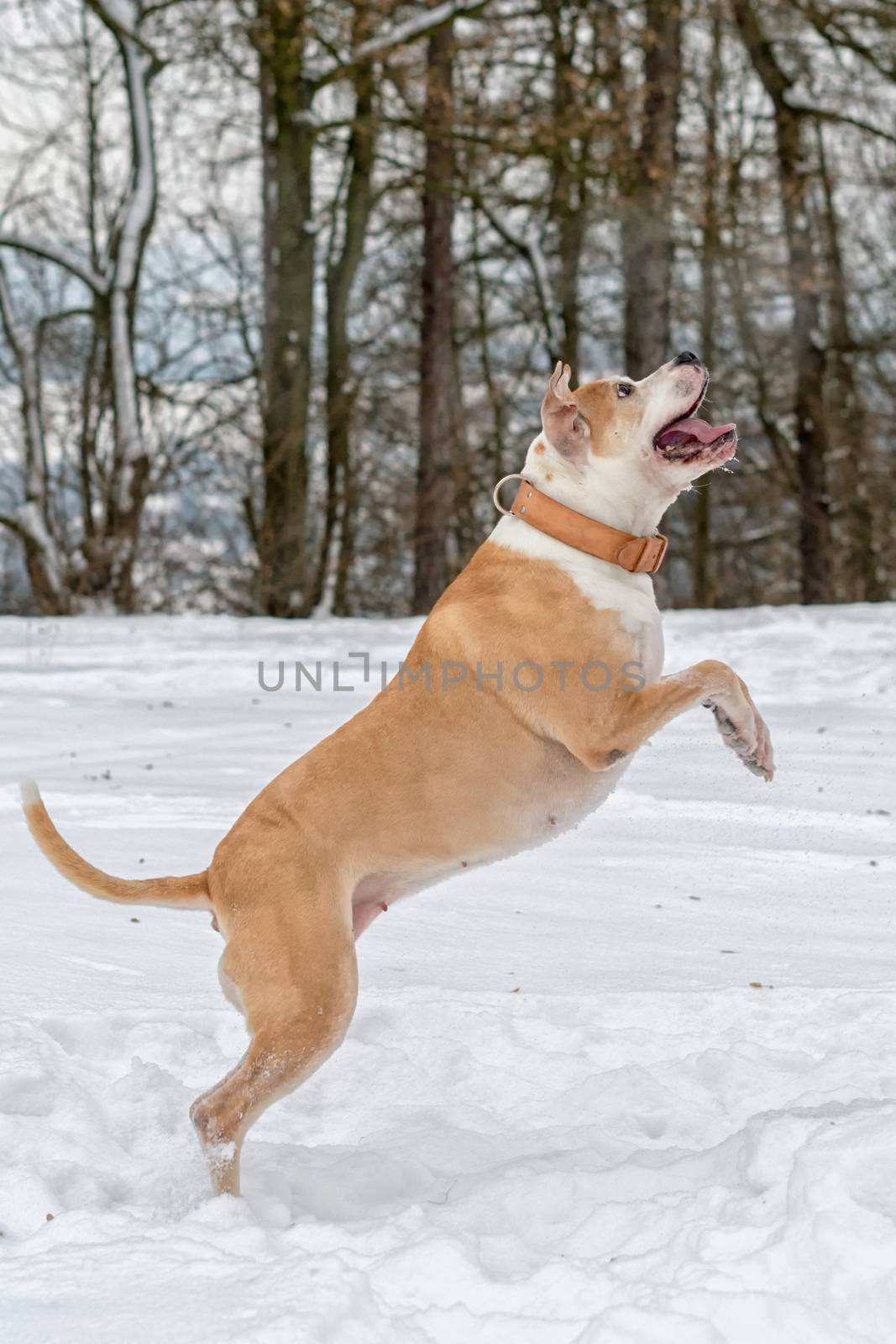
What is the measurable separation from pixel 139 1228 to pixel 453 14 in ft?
43.0

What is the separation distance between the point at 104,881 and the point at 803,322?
1603 cm

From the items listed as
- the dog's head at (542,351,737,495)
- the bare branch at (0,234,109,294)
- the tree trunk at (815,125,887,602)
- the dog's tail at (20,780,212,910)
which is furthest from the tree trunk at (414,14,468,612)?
the dog's tail at (20,780,212,910)

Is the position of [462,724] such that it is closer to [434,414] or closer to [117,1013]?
[117,1013]

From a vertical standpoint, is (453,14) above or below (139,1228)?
above

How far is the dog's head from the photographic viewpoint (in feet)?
11.2

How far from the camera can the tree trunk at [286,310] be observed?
569 inches

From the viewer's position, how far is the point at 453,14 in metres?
13.5

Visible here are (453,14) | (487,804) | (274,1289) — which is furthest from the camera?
(453,14)

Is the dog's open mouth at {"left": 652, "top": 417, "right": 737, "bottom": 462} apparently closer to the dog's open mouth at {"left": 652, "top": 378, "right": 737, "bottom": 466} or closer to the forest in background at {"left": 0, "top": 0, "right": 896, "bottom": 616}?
the dog's open mouth at {"left": 652, "top": 378, "right": 737, "bottom": 466}

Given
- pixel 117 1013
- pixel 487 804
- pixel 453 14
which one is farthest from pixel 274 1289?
pixel 453 14

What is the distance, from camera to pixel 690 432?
11.3 ft

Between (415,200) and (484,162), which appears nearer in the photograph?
(484,162)

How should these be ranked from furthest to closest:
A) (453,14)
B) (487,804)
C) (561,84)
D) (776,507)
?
(776,507) → (561,84) → (453,14) → (487,804)

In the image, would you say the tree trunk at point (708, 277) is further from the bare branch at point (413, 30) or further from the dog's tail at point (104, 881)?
the dog's tail at point (104, 881)
